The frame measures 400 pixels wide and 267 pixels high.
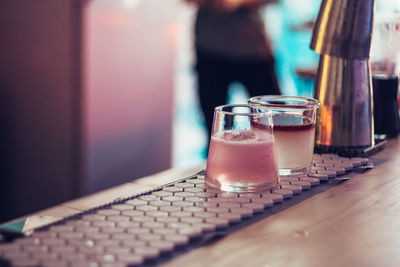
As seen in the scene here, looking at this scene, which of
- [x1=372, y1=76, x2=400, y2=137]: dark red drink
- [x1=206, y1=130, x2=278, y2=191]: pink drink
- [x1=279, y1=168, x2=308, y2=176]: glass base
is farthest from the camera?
[x1=372, y1=76, x2=400, y2=137]: dark red drink

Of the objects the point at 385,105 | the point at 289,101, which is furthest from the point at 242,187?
the point at 385,105

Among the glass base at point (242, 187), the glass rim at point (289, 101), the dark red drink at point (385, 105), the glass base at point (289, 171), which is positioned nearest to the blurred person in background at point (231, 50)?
the dark red drink at point (385, 105)

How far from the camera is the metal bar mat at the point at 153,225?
2.06ft

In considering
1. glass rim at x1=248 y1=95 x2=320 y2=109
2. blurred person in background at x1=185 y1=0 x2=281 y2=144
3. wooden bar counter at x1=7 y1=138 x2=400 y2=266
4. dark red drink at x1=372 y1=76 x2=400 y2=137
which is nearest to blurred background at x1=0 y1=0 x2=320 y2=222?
blurred person in background at x1=185 y1=0 x2=281 y2=144

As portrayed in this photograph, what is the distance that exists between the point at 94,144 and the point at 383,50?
178cm

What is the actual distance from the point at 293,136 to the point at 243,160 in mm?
166

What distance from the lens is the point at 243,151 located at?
851mm

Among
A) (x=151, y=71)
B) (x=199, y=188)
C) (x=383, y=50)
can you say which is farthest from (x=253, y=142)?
(x=151, y=71)

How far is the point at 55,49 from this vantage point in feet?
8.89

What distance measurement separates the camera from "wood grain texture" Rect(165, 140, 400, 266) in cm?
65

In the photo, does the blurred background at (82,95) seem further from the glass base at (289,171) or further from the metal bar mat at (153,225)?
the metal bar mat at (153,225)

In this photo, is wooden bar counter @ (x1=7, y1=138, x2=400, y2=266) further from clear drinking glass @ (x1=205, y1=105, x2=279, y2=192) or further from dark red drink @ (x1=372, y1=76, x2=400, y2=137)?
dark red drink @ (x1=372, y1=76, x2=400, y2=137)

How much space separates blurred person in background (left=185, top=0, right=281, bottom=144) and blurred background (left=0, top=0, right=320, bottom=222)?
0.11m

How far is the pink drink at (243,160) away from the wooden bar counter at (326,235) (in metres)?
0.07
